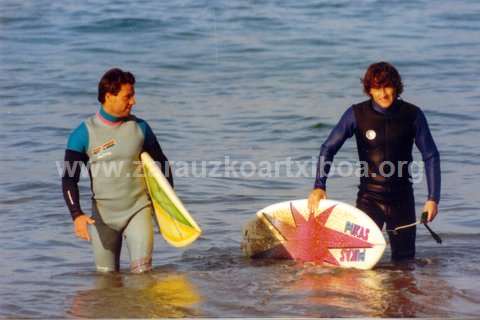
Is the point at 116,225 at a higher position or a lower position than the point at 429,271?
higher

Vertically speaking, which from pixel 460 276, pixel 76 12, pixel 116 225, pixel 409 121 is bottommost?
pixel 460 276

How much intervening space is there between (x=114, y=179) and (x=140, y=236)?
0.42 meters

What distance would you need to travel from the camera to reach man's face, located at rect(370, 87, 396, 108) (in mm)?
7500

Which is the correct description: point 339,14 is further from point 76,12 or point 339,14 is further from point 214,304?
point 214,304

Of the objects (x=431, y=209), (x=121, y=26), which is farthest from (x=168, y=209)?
(x=121, y=26)

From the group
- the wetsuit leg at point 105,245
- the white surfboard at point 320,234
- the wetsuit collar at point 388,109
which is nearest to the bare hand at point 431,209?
the white surfboard at point 320,234

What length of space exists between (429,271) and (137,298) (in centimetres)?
231

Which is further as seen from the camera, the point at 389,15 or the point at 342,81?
the point at 389,15

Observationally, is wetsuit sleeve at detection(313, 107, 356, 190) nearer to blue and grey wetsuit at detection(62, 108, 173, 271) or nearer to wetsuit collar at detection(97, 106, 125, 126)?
blue and grey wetsuit at detection(62, 108, 173, 271)

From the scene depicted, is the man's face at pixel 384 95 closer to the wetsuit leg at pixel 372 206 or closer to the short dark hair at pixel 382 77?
the short dark hair at pixel 382 77

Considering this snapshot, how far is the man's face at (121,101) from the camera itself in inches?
281

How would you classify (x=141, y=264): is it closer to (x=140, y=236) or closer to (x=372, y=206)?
(x=140, y=236)

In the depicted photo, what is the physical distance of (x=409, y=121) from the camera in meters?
7.65

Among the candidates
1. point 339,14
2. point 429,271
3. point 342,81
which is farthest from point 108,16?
point 429,271
